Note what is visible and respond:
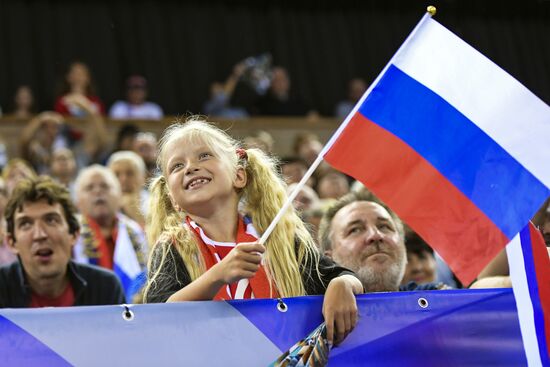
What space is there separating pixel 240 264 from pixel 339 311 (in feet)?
1.23

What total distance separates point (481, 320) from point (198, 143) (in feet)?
3.81

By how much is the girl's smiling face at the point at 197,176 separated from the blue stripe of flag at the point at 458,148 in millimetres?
553

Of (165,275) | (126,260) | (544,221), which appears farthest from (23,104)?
(544,221)

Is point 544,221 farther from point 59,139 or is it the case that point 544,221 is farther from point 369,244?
point 59,139

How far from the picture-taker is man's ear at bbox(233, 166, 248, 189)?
156 inches

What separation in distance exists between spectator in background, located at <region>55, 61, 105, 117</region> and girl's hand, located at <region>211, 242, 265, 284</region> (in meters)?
8.21

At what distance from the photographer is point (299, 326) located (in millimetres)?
3318

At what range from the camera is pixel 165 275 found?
3562mm

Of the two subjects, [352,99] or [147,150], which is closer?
[147,150]

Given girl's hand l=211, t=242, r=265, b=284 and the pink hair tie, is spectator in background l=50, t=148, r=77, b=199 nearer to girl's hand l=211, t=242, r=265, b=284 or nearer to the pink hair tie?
the pink hair tie

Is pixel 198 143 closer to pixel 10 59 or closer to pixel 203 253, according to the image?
pixel 203 253

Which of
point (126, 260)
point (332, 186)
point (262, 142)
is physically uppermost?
point (262, 142)

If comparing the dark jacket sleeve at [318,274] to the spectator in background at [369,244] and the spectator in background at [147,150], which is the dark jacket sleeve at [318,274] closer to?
the spectator in background at [369,244]

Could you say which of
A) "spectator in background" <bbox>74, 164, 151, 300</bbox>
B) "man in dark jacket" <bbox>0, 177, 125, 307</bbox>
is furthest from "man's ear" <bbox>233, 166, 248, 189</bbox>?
"spectator in background" <bbox>74, 164, 151, 300</bbox>
